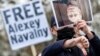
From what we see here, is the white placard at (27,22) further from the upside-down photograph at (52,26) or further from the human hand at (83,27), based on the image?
the human hand at (83,27)

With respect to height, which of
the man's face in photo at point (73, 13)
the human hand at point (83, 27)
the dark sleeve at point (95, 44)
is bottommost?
the dark sleeve at point (95, 44)

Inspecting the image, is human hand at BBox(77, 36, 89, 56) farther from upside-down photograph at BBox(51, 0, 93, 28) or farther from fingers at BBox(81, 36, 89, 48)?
upside-down photograph at BBox(51, 0, 93, 28)

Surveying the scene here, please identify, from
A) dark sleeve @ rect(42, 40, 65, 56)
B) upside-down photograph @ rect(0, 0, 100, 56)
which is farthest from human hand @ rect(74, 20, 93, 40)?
dark sleeve @ rect(42, 40, 65, 56)

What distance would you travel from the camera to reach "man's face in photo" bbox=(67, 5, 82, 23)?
2.25m

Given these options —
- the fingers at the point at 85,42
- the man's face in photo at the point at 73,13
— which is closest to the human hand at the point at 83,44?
the fingers at the point at 85,42

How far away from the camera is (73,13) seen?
7.43 ft

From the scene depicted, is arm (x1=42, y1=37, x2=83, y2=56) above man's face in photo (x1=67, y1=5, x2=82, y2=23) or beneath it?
beneath

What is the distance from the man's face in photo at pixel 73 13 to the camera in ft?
7.39

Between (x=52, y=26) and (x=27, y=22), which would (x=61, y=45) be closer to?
(x=52, y=26)

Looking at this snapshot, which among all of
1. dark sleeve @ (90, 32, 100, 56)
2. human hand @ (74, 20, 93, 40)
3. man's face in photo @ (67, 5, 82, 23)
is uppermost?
man's face in photo @ (67, 5, 82, 23)

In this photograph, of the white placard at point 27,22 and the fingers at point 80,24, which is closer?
the fingers at point 80,24

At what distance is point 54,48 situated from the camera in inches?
89.0

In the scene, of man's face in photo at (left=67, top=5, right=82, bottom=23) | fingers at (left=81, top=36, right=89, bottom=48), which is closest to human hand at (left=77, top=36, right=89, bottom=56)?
fingers at (left=81, top=36, right=89, bottom=48)

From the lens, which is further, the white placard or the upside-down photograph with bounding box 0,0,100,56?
→ the white placard
